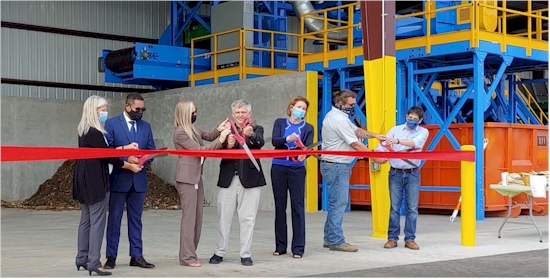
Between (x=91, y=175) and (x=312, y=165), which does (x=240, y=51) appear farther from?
(x=91, y=175)

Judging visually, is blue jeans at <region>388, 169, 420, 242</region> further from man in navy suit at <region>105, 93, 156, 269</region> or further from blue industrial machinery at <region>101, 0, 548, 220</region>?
blue industrial machinery at <region>101, 0, 548, 220</region>

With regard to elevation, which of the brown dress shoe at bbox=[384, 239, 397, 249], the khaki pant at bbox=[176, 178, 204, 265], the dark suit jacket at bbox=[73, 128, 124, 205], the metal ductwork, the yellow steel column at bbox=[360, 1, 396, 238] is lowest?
A: the brown dress shoe at bbox=[384, 239, 397, 249]

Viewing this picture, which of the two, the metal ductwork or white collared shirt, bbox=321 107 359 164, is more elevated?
the metal ductwork

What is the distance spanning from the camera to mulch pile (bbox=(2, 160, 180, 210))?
19.0 metres

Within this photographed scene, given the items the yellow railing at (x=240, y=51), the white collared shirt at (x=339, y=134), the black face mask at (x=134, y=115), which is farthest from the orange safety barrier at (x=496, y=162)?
the black face mask at (x=134, y=115)

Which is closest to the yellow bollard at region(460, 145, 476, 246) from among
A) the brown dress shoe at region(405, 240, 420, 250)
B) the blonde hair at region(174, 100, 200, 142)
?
the brown dress shoe at region(405, 240, 420, 250)

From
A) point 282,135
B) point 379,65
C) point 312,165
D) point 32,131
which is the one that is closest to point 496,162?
point 312,165

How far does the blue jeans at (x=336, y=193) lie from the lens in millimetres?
9219

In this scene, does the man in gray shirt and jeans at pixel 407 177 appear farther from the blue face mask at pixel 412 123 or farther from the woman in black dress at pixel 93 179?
the woman in black dress at pixel 93 179

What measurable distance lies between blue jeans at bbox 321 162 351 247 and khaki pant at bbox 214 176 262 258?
1349mm

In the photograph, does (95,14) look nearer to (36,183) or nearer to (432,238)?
(36,183)

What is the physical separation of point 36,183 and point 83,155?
1596 cm

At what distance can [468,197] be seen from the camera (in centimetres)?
979

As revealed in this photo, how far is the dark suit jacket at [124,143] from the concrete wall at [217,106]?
351 inches
